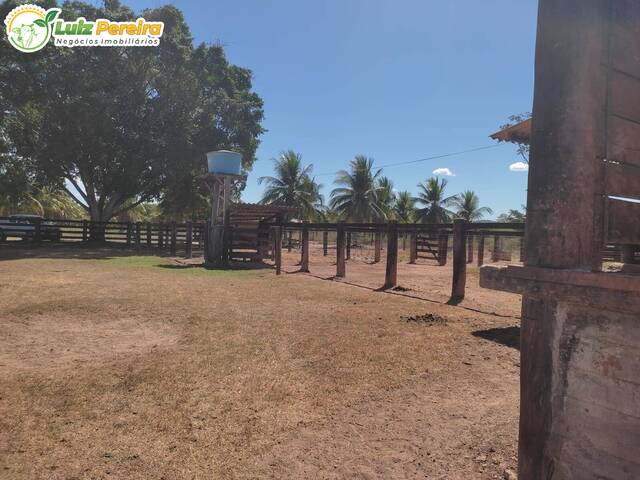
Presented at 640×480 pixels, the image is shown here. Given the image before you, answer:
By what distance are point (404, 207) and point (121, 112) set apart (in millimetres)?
27152

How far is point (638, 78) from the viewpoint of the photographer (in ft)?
7.44

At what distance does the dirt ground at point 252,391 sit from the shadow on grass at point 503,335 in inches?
1.9

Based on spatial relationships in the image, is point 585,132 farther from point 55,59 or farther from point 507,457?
point 55,59

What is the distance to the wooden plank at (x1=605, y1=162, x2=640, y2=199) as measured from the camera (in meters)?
2.15

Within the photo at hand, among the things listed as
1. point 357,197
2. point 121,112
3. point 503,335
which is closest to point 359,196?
point 357,197

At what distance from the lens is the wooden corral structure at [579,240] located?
6.41ft

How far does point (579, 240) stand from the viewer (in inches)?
82.6

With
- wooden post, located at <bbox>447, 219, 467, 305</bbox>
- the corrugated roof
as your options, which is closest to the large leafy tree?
wooden post, located at <bbox>447, 219, 467, 305</bbox>

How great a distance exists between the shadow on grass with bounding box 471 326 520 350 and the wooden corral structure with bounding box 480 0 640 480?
13.0ft

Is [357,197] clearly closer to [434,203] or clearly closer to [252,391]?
[434,203]

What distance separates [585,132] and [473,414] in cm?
254

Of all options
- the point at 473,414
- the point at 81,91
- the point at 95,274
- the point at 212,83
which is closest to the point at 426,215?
the point at 212,83

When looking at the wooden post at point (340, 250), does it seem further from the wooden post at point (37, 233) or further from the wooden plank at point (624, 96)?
the wooden post at point (37, 233)

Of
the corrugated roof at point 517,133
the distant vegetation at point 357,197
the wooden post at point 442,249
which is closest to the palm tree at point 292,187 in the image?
the distant vegetation at point 357,197
